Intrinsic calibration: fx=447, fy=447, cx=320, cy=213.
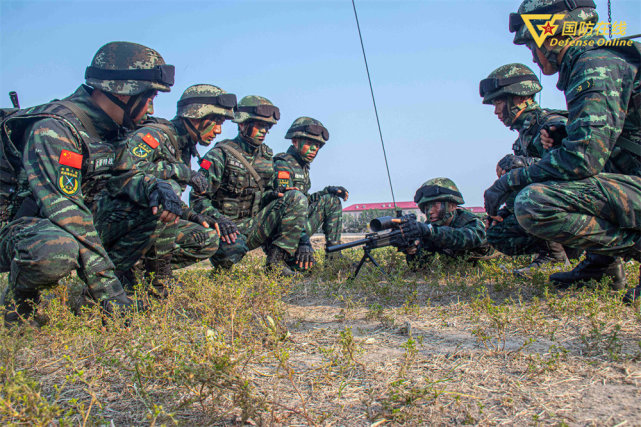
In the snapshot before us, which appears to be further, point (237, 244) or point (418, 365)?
point (237, 244)

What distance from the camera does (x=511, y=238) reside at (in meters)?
4.99

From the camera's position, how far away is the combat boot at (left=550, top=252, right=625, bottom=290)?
390cm

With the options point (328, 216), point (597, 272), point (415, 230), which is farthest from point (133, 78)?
point (597, 272)

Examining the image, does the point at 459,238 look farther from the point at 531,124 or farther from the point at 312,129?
the point at 312,129

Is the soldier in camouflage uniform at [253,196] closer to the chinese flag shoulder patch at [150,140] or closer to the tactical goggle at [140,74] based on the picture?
the chinese flag shoulder patch at [150,140]

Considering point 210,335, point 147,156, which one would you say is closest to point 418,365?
point 210,335

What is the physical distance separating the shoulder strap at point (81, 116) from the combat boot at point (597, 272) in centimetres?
433

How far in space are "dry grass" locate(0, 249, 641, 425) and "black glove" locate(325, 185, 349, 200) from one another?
3903 millimetres

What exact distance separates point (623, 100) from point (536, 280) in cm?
164

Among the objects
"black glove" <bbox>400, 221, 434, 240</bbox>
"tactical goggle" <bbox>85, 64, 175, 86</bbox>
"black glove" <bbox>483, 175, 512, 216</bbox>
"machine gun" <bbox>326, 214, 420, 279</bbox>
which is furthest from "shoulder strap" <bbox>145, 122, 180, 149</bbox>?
"black glove" <bbox>483, 175, 512, 216</bbox>

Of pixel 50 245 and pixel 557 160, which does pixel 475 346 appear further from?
pixel 50 245

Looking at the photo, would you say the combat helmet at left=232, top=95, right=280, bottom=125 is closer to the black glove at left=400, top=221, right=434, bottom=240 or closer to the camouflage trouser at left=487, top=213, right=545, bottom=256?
the black glove at left=400, top=221, right=434, bottom=240

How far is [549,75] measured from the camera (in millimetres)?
4133

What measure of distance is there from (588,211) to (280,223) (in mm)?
3725
